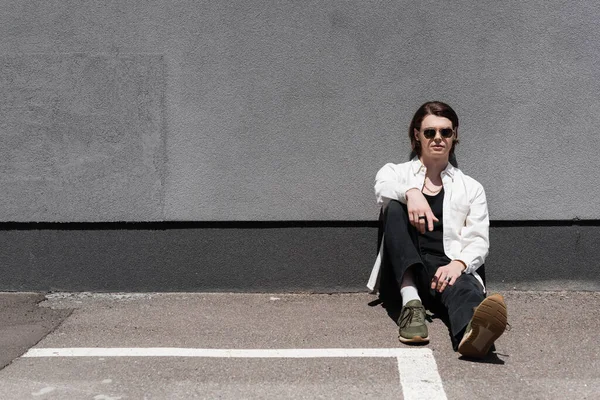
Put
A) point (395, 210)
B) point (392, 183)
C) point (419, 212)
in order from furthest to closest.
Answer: point (392, 183)
point (395, 210)
point (419, 212)

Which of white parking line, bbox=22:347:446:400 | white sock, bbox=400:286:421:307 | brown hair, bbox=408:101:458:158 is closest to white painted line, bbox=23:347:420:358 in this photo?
white parking line, bbox=22:347:446:400

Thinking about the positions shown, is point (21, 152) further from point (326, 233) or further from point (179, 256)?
point (326, 233)

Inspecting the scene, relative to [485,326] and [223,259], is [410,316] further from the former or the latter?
[223,259]

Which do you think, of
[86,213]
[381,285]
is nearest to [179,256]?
[86,213]

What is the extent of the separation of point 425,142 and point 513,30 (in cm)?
103

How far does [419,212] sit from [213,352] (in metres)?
1.47

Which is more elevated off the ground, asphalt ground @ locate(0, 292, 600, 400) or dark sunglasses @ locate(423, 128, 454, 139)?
dark sunglasses @ locate(423, 128, 454, 139)

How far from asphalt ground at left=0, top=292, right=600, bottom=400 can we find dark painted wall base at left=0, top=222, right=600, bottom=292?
105mm

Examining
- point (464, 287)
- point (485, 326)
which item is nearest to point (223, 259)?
point (464, 287)

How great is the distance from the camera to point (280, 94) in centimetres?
498

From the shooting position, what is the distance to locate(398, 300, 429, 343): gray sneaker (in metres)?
4.11

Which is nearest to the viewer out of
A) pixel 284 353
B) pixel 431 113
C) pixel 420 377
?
pixel 420 377

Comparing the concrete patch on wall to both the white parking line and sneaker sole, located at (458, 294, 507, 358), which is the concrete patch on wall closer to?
the white parking line

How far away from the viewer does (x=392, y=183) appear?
15.0 feet
